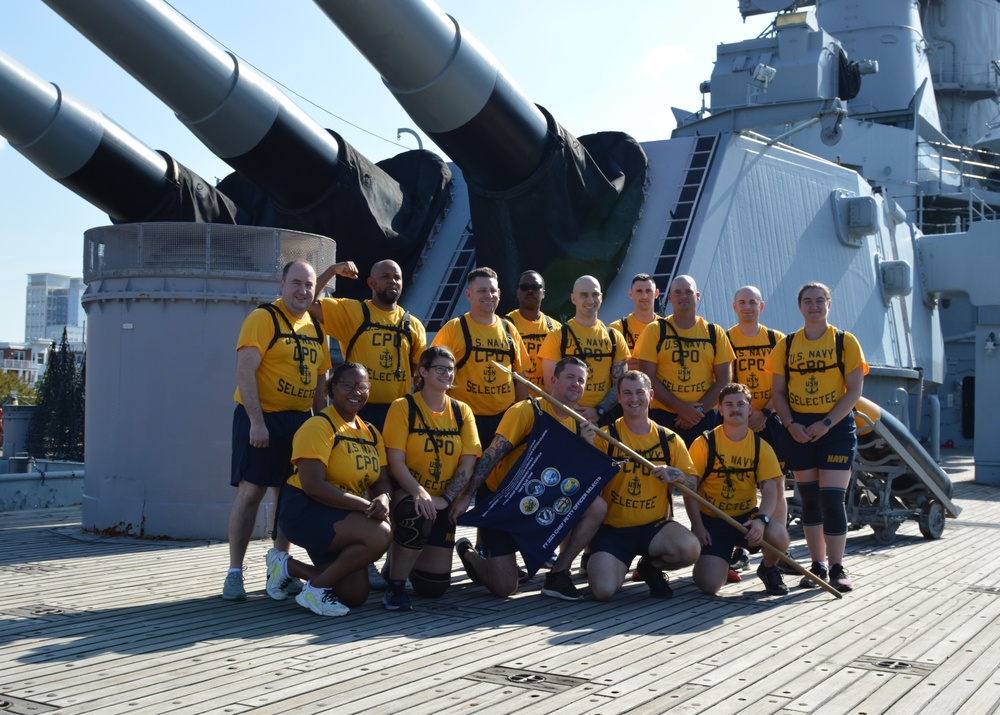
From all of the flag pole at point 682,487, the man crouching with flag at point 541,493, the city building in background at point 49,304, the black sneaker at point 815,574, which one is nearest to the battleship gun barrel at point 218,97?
the flag pole at point 682,487

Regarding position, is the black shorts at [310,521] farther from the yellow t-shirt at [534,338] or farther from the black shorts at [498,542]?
the yellow t-shirt at [534,338]

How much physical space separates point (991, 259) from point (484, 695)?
1517 cm

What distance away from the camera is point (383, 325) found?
5.63m

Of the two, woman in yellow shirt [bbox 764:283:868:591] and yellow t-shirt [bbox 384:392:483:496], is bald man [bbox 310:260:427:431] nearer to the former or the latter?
yellow t-shirt [bbox 384:392:483:496]

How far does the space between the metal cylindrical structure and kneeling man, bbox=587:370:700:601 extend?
265 centimetres

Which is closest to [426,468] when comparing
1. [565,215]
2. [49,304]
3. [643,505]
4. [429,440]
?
[429,440]

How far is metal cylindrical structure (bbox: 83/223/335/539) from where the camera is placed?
698 centimetres

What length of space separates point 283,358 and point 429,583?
1249 mm

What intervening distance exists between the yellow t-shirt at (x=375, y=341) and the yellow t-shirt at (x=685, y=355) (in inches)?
52.9

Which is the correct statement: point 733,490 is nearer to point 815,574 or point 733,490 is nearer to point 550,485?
point 815,574

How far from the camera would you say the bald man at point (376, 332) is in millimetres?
5582

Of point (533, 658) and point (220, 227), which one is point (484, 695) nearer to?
point (533, 658)

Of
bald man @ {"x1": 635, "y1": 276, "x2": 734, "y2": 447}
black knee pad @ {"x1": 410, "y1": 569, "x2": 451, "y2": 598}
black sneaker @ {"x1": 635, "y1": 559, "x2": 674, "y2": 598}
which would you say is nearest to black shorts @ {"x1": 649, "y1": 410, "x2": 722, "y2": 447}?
bald man @ {"x1": 635, "y1": 276, "x2": 734, "y2": 447}

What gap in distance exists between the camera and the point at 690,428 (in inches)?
244
